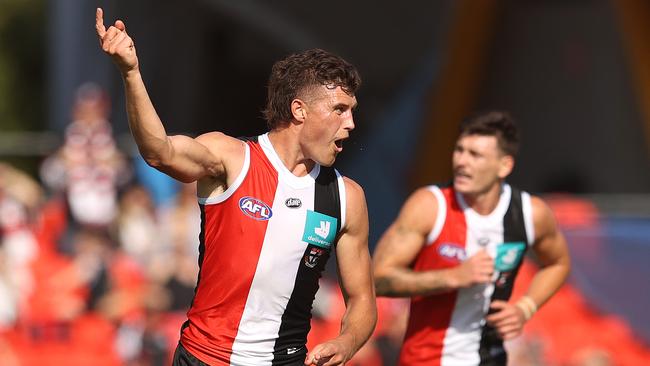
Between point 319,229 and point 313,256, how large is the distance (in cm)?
14

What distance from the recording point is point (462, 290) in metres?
6.45

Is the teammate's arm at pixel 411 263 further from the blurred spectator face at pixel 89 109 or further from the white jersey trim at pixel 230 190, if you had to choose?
the blurred spectator face at pixel 89 109

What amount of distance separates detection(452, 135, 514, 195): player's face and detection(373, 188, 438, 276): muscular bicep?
10.9 inches

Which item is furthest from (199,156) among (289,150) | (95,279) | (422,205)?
(95,279)

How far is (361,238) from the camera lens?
202 inches

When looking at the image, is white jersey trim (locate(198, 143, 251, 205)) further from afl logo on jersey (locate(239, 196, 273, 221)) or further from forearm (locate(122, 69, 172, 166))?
forearm (locate(122, 69, 172, 166))

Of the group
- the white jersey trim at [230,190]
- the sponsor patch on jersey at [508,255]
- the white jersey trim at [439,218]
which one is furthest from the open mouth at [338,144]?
the sponsor patch on jersey at [508,255]

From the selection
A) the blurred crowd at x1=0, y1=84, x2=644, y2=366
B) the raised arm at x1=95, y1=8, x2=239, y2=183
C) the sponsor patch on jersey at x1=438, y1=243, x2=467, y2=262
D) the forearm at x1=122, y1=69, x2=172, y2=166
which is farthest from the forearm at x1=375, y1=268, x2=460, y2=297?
the blurred crowd at x1=0, y1=84, x2=644, y2=366

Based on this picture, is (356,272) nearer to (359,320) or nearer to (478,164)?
(359,320)

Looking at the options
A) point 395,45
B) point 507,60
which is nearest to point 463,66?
point 507,60

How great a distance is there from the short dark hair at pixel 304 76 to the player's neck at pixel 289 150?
73 millimetres

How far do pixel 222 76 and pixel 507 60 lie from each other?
5079 millimetres

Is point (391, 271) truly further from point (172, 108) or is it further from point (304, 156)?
point (172, 108)

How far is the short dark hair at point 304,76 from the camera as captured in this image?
16.0 ft
